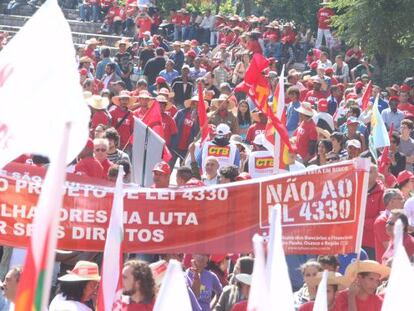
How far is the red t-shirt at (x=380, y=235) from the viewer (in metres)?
11.4

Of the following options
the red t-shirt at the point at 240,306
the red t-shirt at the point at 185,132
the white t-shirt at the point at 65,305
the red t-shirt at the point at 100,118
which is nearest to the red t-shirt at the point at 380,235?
the red t-shirt at the point at 240,306

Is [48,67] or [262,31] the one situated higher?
[262,31]

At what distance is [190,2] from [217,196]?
28522mm

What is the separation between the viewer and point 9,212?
33.6 feet

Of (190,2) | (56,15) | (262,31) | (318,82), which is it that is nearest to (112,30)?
(190,2)

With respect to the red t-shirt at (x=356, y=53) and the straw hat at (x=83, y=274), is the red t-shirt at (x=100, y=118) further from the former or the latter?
Result: the red t-shirt at (x=356, y=53)

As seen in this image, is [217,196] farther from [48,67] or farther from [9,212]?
[48,67]

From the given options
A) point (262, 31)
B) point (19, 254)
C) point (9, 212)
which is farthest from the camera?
point (262, 31)

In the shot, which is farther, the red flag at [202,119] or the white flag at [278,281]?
the red flag at [202,119]

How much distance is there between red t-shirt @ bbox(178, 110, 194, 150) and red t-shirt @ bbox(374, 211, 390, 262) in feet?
21.0

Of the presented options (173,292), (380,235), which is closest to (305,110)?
(380,235)

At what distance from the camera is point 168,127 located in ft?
57.7

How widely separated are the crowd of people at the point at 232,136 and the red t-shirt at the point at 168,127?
1 cm

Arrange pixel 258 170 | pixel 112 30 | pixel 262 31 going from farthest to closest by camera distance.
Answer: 1. pixel 112 30
2. pixel 262 31
3. pixel 258 170
